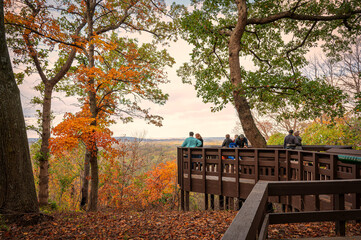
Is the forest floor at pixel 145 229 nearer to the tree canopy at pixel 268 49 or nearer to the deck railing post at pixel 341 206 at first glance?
the deck railing post at pixel 341 206

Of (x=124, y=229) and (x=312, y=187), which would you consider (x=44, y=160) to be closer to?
(x=124, y=229)

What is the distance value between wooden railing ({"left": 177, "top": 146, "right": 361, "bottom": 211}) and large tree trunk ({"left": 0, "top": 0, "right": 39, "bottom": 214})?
262 inches

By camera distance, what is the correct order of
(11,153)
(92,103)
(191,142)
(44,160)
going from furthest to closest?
(92,103)
(44,160)
(191,142)
(11,153)

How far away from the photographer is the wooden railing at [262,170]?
5.88m

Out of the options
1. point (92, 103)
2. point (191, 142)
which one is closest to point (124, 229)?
point (191, 142)

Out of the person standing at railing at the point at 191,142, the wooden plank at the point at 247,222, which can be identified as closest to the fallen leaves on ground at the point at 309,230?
the wooden plank at the point at 247,222

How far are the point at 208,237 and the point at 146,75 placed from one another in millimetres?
10784

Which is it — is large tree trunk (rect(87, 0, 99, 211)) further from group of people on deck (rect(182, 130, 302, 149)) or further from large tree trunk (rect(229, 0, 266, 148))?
large tree trunk (rect(229, 0, 266, 148))

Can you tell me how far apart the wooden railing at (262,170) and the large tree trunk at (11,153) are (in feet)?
21.9

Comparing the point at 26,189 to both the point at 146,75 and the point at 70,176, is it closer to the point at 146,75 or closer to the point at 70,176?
the point at 146,75

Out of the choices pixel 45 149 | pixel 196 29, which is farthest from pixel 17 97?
pixel 196 29

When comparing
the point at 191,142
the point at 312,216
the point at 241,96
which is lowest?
the point at 312,216

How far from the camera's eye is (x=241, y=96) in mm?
10688

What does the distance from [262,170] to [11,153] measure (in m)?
8.37
